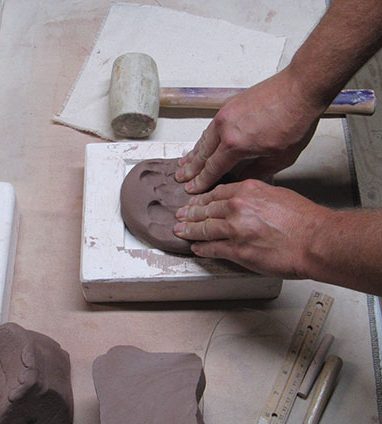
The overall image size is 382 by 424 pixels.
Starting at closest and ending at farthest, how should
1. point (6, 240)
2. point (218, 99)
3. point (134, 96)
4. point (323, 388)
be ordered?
point (323, 388) < point (6, 240) < point (134, 96) < point (218, 99)

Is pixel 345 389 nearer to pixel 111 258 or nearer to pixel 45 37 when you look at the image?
pixel 111 258

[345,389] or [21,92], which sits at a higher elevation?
[21,92]

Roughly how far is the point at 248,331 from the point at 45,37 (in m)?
1.22

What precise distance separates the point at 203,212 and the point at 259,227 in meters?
0.19

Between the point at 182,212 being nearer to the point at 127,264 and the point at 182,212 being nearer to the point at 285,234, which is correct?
the point at 127,264

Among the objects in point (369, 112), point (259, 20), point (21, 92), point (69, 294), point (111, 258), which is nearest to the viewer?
point (111, 258)

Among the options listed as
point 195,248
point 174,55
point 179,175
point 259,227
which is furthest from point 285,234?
point 174,55

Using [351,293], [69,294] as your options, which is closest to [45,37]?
[69,294]

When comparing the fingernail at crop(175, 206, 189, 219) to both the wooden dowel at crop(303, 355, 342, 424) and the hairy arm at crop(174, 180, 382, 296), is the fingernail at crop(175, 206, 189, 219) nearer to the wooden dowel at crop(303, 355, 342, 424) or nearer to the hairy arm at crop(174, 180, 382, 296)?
the hairy arm at crop(174, 180, 382, 296)

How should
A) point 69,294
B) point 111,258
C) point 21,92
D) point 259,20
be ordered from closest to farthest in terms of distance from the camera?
point 111,258
point 69,294
point 21,92
point 259,20

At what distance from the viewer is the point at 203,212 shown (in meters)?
1.59

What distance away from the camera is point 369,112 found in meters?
2.00

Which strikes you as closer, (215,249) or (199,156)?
(215,249)

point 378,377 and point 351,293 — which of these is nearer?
point 378,377
